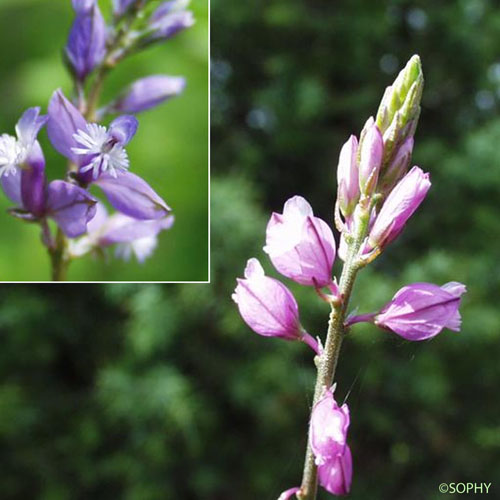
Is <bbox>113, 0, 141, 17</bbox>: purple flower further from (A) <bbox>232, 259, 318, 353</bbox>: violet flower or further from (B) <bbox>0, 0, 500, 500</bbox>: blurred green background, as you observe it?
(B) <bbox>0, 0, 500, 500</bbox>: blurred green background

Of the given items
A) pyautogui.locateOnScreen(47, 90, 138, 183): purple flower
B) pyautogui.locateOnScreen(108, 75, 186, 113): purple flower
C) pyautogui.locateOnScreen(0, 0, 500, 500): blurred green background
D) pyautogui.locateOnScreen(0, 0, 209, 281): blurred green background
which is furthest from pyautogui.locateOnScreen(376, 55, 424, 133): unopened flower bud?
pyautogui.locateOnScreen(0, 0, 500, 500): blurred green background

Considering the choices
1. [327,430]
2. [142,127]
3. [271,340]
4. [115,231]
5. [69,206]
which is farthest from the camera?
[271,340]

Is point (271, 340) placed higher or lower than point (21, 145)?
lower

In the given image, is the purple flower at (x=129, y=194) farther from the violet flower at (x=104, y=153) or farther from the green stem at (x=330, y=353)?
the green stem at (x=330, y=353)

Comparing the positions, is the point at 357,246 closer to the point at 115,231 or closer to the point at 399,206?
the point at 399,206

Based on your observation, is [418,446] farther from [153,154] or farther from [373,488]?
[153,154]

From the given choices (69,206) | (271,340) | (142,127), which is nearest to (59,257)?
(69,206)
